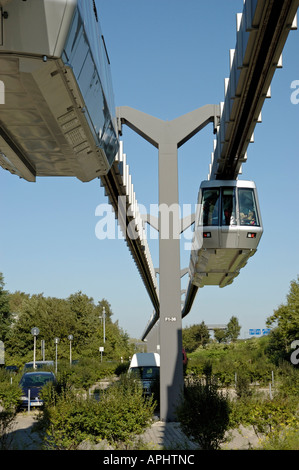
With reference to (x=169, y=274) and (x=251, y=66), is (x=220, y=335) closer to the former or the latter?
(x=169, y=274)

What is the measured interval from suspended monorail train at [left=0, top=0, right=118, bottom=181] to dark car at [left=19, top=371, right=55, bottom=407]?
45.5ft

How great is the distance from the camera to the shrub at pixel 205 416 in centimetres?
1066

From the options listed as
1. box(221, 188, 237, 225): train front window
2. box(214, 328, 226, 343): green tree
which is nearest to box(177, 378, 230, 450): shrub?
box(221, 188, 237, 225): train front window

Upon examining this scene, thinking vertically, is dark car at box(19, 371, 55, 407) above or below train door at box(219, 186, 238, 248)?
below

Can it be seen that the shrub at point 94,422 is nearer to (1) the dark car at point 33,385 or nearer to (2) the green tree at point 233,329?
(1) the dark car at point 33,385

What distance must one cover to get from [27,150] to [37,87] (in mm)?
2361

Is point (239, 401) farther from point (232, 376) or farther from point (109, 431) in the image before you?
point (232, 376)

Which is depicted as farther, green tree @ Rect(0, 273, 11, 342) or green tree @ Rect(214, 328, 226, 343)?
green tree @ Rect(214, 328, 226, 343)

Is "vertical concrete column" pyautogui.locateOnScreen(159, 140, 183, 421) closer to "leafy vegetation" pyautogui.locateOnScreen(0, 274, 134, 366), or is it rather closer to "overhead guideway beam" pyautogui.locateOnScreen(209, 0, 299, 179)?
"overhead guideway beam" pyautogui.locateOnScreen(209, 0, 299, 179)

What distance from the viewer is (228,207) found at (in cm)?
1945

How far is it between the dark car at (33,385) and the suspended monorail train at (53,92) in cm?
1385

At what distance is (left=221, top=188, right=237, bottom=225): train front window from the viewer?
19281 millimetres

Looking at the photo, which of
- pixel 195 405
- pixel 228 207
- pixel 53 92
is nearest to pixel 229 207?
pixel 228 207

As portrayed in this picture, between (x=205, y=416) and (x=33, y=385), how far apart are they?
44.3ft
